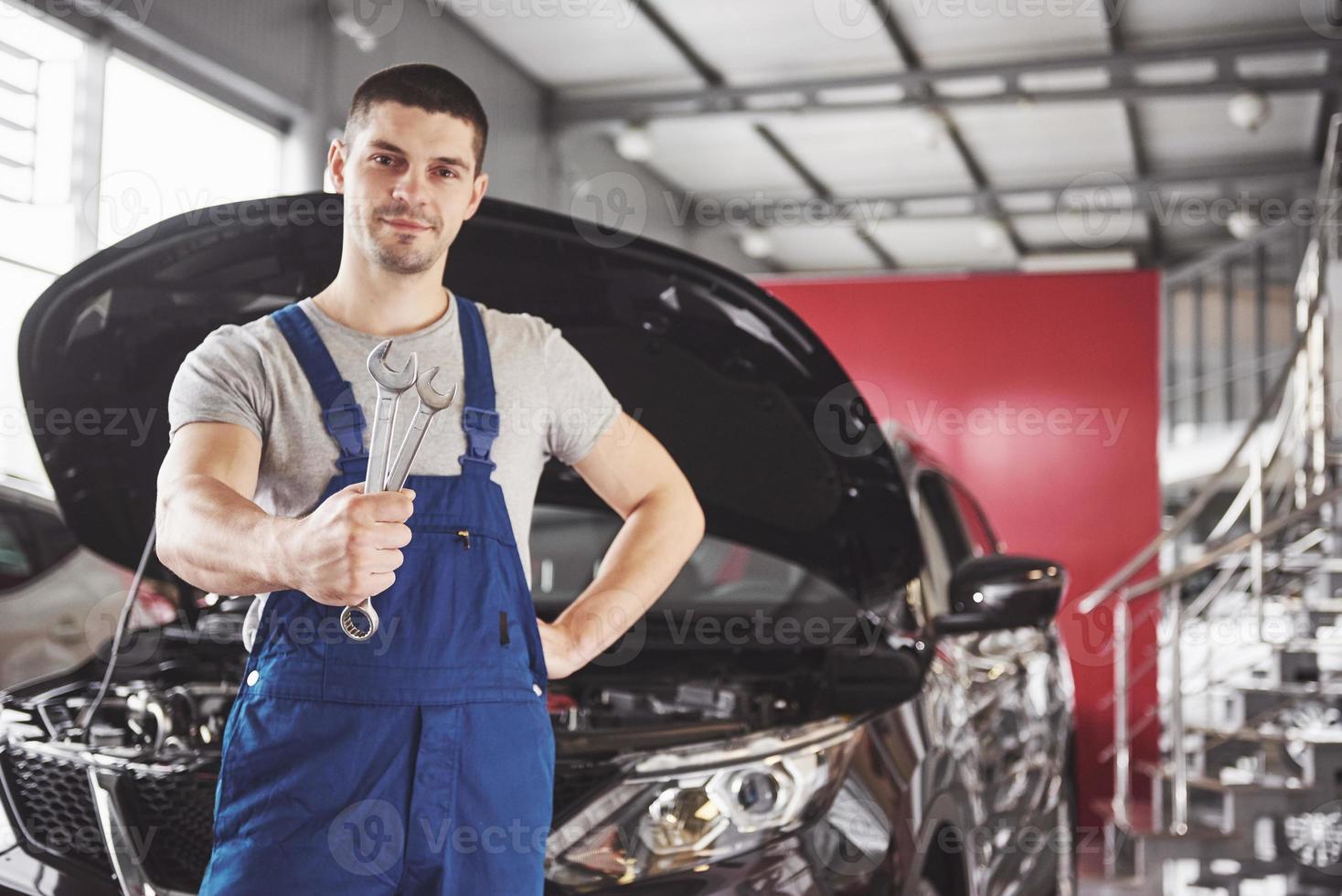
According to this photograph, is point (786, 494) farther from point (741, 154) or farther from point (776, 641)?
point (741, 154)

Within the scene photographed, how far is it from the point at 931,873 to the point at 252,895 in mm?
1101

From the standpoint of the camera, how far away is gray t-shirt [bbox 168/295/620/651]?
4.06 feet

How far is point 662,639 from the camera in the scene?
2.17m

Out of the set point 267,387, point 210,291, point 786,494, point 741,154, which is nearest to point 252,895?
point 267,387

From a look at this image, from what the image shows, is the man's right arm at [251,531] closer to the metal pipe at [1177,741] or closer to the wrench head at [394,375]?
the wrench head at [394,375]

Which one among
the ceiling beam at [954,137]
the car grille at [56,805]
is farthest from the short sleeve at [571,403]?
the ceiling beam at [954,137]

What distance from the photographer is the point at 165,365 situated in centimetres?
169

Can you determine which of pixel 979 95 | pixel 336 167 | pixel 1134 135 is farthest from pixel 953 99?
pixel 336 167

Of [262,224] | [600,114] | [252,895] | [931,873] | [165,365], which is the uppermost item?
[600,114]

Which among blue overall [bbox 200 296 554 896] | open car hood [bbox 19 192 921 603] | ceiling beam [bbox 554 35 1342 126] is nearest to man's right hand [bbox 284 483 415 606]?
blue overall [bbox 200 296 554 896]

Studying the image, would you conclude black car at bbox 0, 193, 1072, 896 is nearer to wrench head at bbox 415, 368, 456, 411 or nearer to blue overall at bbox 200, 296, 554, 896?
blue overall at bbox 200, 296, 554, 896

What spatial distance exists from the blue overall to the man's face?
154 mm

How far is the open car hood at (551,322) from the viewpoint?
62.6 inches

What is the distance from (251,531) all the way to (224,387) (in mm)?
218
